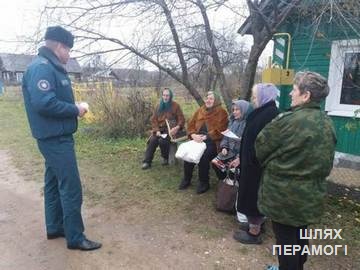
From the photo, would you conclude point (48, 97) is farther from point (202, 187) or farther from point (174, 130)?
point (174, 130)

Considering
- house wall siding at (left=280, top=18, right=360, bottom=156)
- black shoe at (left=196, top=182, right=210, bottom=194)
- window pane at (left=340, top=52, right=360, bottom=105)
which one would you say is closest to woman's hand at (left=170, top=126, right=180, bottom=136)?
black shoe at (left=196, top=182, right=210, bottom=194)

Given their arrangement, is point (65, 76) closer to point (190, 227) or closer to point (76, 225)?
point (76, 225)

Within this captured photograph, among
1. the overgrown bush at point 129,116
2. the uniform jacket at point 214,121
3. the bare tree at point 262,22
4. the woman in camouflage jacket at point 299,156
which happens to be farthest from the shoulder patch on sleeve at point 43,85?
the overgrown bush at point 129,116

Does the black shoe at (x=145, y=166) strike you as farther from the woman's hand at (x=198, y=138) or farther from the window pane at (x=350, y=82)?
the window pane at (x=350, y=82)

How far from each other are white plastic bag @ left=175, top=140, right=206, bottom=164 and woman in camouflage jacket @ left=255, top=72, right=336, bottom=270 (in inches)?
86.0

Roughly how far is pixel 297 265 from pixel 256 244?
2.91ft

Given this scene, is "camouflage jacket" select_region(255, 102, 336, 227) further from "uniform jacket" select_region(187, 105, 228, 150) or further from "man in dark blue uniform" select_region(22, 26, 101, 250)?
"uniform jacket" select_region(187, 105, 228, 150)

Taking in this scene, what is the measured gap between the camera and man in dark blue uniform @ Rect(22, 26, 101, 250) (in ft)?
9.74

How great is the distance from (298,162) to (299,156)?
0.04m

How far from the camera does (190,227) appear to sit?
3.89 meters

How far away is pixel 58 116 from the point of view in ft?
9.96

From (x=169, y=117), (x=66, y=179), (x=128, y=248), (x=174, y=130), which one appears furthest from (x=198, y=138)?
(x=66, y=179)

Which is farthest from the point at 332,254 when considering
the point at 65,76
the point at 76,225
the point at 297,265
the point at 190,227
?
the point at 65,76

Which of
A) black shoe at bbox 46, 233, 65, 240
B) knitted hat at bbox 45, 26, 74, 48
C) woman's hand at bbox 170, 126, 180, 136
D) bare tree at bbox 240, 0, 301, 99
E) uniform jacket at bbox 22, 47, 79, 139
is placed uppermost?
bare tree at bbox 240, 0, 301, 99
